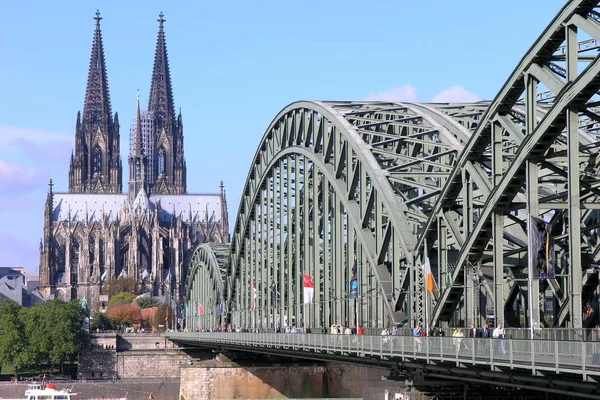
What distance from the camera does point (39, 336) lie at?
559 feet

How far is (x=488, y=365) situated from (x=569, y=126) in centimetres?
710

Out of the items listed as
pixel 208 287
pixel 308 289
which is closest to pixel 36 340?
pixel 208 287

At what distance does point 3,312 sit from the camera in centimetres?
18062

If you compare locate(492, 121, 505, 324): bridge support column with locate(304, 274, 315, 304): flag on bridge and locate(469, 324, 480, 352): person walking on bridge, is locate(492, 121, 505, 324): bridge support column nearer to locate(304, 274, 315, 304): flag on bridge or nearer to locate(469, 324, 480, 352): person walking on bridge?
locate(469, 324, 480, 352): person walking on bridge

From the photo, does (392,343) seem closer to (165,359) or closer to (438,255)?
(438,255)

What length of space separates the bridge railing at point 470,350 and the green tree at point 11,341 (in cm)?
10749

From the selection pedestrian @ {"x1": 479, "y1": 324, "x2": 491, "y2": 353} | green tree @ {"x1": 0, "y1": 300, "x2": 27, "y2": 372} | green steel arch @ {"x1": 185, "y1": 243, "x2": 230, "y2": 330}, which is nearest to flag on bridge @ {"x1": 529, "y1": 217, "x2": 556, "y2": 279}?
pedestrian @ {"x1": 479, "y1": 324, "x2": 491, "y2": 353}

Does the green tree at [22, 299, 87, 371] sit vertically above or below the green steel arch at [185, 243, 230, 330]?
below

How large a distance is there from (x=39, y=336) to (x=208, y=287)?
37565 mm

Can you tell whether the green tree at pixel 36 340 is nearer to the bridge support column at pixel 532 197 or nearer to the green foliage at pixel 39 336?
the green foliage at pixel 39 336

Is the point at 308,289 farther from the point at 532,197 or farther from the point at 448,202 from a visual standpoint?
the point at 532,197

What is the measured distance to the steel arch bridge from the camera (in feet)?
125

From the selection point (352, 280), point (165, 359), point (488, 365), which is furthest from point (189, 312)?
point (488, 365)

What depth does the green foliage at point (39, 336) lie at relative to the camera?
167 metres
